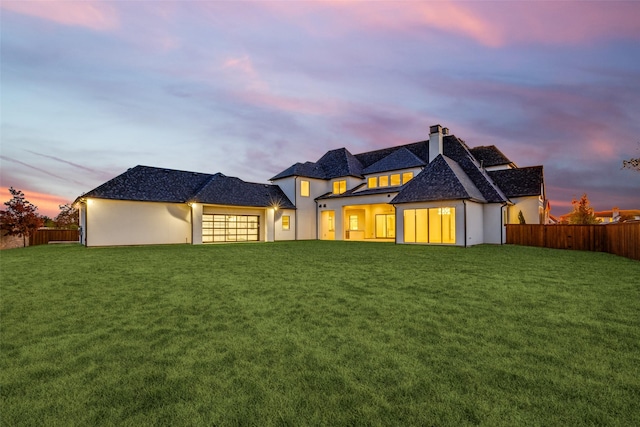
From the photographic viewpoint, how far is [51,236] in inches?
1064

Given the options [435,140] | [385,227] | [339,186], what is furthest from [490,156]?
[339,186]

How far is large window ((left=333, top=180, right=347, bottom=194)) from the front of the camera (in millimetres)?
27216

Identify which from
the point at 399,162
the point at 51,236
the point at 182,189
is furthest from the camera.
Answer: the point at 51,236

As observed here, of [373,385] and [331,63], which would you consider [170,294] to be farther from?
[331,63]

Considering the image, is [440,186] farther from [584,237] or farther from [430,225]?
[584,237]

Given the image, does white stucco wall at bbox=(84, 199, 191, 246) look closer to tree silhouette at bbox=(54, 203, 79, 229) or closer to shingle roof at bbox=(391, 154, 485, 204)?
shingle roof at bbox=(391, 154, 485, 204)

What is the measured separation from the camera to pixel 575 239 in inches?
682

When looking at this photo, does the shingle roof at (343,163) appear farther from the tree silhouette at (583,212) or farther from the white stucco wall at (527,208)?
the tree silhouette at (583,212)

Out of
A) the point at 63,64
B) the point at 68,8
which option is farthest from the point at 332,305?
Answer: the point at 63,64

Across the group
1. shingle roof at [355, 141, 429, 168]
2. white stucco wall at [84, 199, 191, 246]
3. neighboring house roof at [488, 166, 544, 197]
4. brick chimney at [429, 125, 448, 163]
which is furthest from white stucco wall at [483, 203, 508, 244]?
white stucco wall at [84, 199, 191, 246]

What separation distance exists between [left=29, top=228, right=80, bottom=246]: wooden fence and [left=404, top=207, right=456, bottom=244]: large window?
31.4 meters

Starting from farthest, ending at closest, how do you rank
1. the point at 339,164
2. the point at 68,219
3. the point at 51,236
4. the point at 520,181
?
the point at 68,219
the point at 339,164
the point at 51,236
the point at 520,181

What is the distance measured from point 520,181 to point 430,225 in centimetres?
1089

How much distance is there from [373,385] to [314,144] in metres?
37.5
